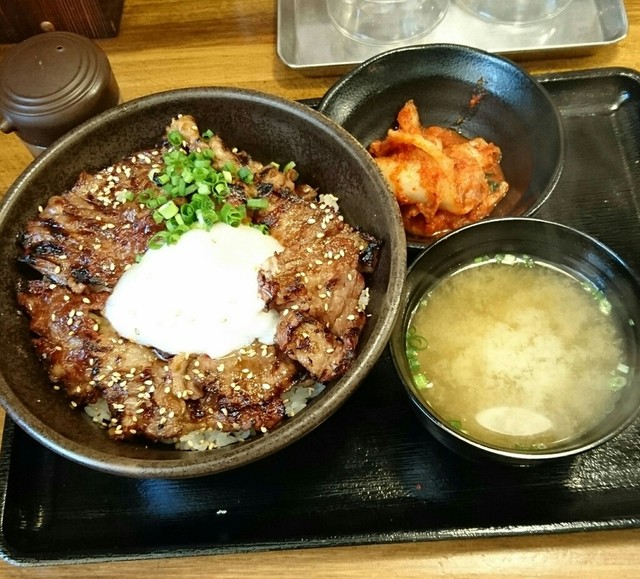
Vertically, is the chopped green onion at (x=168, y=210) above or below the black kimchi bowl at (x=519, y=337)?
above

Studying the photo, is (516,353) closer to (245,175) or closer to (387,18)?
(245,175)

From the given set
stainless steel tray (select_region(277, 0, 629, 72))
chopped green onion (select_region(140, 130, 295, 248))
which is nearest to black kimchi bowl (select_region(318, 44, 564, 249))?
stainless steel tray (select_region(277, 0, 629, 72))

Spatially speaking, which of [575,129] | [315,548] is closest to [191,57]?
[575,129]

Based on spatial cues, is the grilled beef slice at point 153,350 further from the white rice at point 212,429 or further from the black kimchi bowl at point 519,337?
the black kimchi bowl at point 519,337

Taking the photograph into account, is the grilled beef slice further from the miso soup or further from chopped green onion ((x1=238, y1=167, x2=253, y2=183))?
the miso soup

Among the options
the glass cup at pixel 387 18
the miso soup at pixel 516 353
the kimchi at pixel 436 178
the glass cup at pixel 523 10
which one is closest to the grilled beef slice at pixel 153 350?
the miso soup at pixel 516 353

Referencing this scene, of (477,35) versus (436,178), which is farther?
(477,35)

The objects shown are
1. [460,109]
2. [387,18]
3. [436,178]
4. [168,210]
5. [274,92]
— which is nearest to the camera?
[168,210]

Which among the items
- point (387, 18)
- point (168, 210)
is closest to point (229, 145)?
point (168, 210)

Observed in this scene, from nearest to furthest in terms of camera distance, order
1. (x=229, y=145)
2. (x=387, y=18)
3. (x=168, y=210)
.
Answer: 1. (x=168, y=210)
2. (x=229, y=145)
3. (x=387, y=18)
